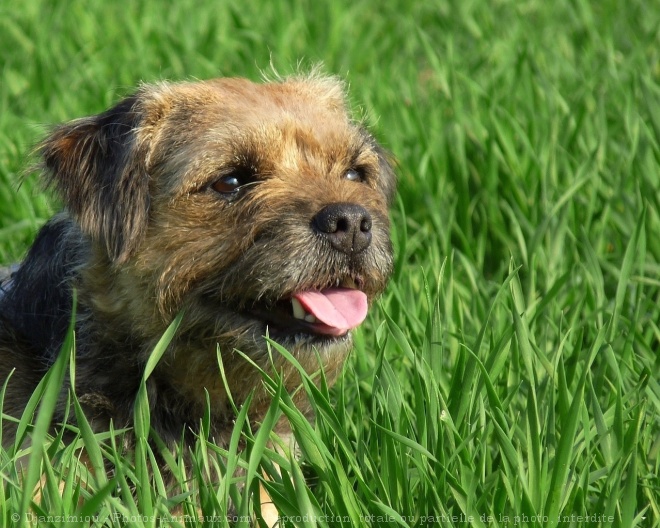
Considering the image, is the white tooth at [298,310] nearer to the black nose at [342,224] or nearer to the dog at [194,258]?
the dog at [194,258]

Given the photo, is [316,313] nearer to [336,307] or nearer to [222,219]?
[336,307]

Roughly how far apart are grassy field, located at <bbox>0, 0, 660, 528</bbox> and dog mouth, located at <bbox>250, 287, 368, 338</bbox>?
0.35 feet

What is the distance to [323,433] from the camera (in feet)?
9.46

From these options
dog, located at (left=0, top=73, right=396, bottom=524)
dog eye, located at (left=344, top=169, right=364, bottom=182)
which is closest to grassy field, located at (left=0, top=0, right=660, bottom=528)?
dog, located at (left=0, top=73, right=396, bottom=524)

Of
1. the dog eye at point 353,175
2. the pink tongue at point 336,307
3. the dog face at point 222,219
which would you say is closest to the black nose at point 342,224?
the dog face at point 222,219

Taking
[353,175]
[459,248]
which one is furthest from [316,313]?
[459,248]

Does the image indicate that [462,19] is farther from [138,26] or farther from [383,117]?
[138,26]

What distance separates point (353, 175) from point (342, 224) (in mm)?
611

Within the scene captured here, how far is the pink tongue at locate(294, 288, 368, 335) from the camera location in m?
3.19

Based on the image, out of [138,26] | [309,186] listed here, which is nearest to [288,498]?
[309,186]

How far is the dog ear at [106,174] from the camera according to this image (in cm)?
323

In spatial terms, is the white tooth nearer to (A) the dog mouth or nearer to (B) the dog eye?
(A) the dog mouth

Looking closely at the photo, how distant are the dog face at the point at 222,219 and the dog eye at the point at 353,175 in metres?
0.11

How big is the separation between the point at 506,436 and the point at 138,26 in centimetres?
432
